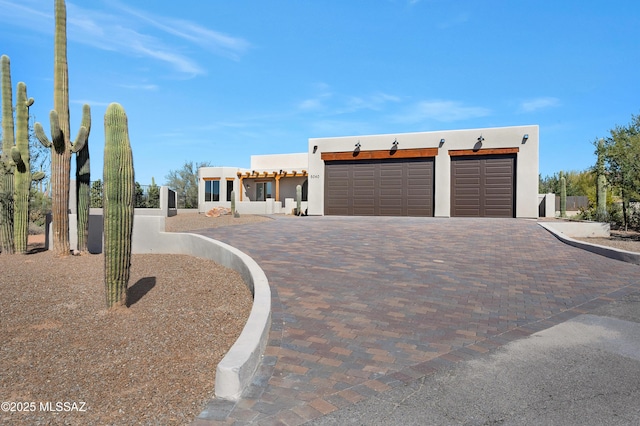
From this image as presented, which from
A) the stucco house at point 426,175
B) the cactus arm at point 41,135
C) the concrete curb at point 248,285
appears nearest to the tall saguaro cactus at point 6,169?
the cactus arm at point 41,135

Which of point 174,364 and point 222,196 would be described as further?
point 222,196

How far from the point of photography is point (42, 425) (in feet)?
10.8

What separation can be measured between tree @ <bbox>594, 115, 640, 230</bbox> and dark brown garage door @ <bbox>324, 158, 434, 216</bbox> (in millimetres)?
10681

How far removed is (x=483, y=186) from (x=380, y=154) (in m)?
6.53

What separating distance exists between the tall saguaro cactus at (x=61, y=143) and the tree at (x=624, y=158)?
16841mm

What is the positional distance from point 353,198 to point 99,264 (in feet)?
65.2

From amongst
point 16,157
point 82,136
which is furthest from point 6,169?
point 82,136

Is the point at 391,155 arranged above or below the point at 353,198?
above

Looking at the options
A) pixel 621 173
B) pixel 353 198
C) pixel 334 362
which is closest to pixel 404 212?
pixel 353 198

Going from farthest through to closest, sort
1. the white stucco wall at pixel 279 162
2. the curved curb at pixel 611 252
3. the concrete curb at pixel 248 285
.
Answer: the white stucco wall at pixel 279 162, the curved curb at pixel 611 252, the concrete curb at pixel 248 285

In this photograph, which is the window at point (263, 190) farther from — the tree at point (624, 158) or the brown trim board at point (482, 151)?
the tree at point (624, 158)

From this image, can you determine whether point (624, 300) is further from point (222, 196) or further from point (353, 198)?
point (222, 196)

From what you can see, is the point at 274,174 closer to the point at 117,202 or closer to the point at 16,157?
the point at 16,157

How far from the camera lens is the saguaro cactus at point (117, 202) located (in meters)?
6.13
